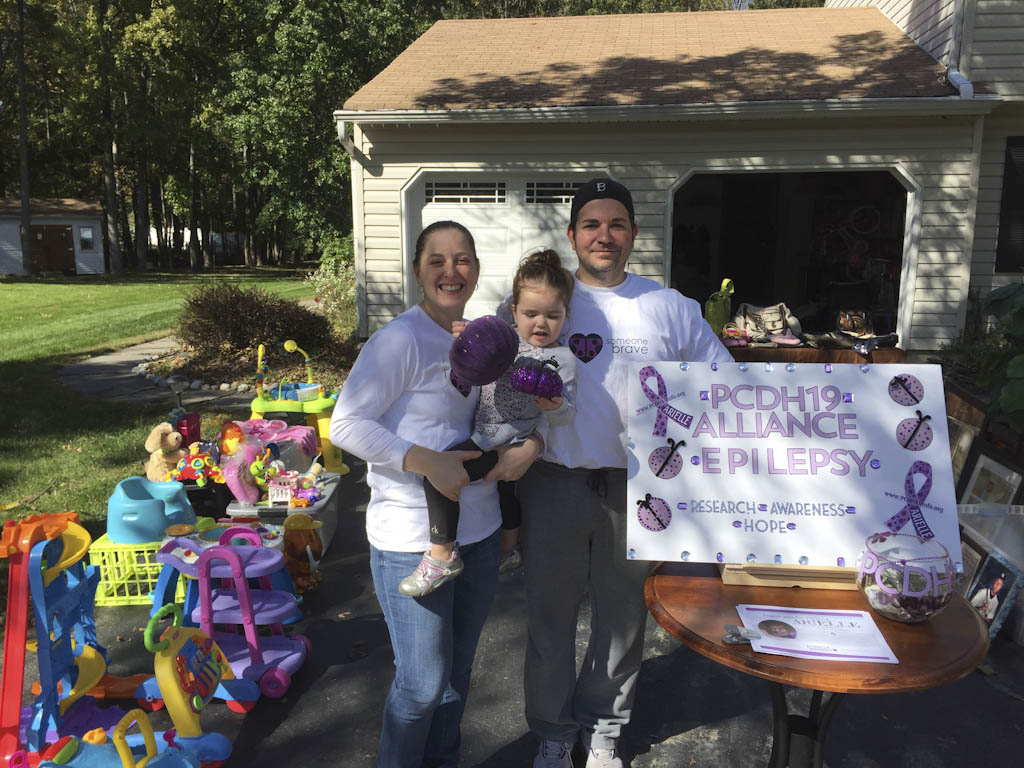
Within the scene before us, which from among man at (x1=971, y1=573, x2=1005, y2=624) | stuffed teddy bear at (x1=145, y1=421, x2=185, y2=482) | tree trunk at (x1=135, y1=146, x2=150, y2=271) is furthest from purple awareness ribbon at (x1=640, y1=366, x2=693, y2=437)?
tree trunk at (x1=135, y1=146, x2=150, y2=271)

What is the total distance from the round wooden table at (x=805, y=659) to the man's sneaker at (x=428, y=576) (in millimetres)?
557

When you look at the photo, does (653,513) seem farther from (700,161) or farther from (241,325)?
(241,325)

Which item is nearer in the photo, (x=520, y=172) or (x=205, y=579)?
(x=205, y=579)

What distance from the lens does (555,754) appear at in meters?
2.53

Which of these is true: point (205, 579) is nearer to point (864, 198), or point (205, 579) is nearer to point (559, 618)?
point (559, 618)

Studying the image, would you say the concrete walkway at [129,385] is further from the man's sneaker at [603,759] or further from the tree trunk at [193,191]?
the tree trunk at [193,191]

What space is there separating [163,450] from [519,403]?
11.5 feet

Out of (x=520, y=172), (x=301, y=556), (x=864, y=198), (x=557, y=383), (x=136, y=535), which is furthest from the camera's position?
(x=864, y=198)

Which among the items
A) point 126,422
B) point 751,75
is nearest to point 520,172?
point 751,75

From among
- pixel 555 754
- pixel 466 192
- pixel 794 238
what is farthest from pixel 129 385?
pixel 794 238

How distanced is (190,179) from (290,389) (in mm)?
31848

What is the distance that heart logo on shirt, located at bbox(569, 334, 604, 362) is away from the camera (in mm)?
2312

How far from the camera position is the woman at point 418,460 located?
2.01 metres

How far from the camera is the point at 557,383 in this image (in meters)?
2.05
